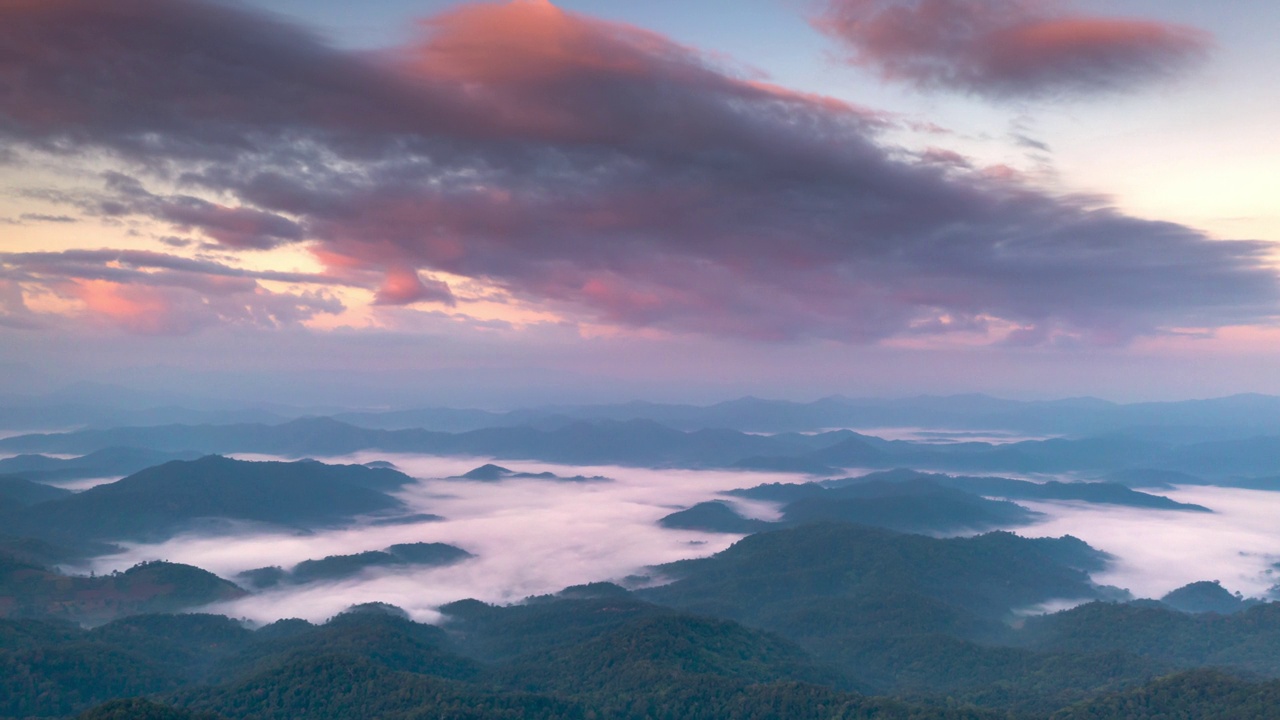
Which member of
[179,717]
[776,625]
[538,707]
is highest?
[179,717]

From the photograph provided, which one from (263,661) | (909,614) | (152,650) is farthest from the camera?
(909,614)

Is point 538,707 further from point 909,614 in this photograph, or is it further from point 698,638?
point 909,614

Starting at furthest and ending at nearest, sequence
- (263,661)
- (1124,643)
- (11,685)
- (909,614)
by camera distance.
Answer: (909,614) < (1124,643) < (263,661) < (11,685)

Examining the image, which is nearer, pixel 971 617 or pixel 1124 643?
pixel 1124 643

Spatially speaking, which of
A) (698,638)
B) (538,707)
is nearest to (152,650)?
(538,707)

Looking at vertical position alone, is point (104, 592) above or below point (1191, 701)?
below

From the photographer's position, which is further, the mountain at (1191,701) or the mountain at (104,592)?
the mountain at (104,592)

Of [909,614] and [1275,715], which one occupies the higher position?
[1275,715]

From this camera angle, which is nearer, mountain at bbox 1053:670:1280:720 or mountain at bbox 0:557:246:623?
mountain at bbox 1053:670:1280:720

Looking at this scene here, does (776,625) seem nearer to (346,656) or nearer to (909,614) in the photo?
(909,614)

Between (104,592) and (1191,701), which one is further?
(104,592)
